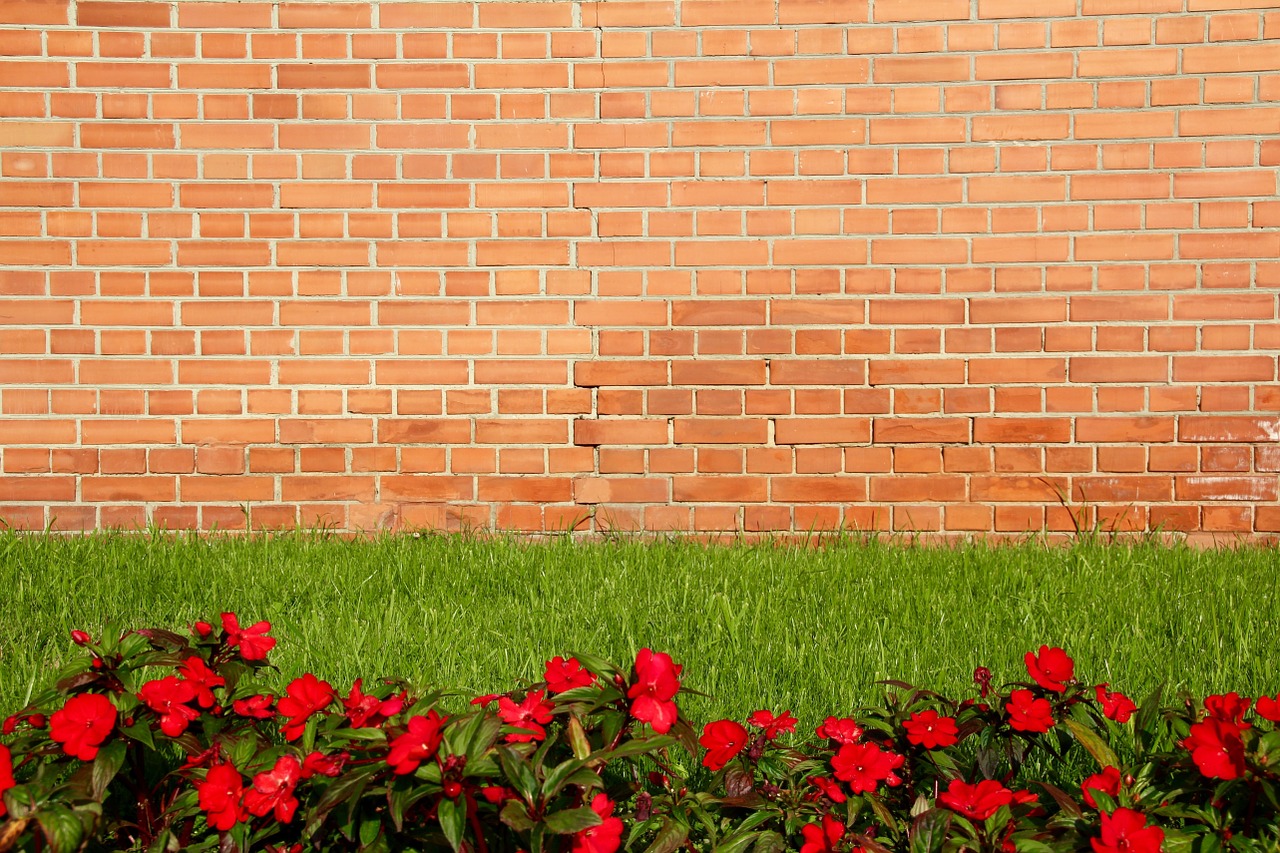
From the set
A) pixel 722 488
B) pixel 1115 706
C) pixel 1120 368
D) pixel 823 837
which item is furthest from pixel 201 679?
pixel 1120 368

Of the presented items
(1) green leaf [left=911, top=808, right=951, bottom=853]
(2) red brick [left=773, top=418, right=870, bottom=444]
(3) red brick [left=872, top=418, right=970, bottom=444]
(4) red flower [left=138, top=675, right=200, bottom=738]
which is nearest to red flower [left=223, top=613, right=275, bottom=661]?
(4) red flower [left=138, top=675, right=200, bottom=738]

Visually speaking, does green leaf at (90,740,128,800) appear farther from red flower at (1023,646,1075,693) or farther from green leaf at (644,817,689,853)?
red flower at (1023,646,1075,693)

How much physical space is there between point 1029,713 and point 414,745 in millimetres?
970

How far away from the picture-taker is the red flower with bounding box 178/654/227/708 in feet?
4.83

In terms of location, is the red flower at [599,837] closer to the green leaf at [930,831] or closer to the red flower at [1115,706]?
the green leaf at [930,831]

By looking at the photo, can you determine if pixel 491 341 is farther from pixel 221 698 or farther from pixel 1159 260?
pixel 1159 260

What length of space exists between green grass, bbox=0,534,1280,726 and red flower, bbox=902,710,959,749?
2.19ft

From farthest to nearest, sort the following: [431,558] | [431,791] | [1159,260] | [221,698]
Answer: [1159,260], [431,558], [221,698], [431,791]

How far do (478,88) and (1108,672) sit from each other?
9.28 ft

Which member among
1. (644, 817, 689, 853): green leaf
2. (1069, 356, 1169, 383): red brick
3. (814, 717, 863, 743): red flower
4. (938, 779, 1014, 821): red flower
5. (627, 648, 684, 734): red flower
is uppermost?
(1069, 356, 1169, 383): red brick

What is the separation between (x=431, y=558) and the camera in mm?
3201

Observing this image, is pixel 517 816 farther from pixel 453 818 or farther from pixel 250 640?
pixel 250 640

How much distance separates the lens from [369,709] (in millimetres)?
1438

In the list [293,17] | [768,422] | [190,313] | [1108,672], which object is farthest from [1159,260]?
[190,313]
